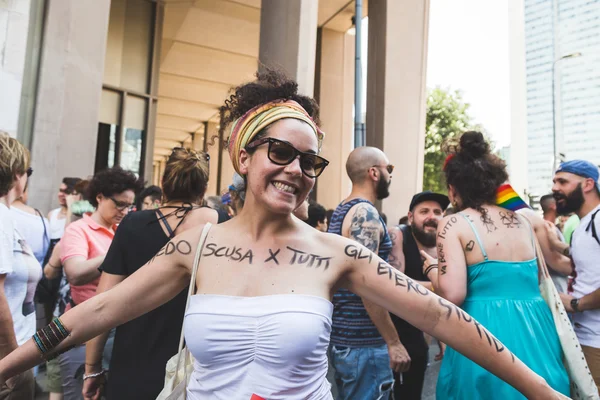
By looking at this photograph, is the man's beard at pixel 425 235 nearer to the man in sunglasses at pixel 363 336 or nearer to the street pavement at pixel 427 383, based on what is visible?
the man in sunglasses at pixel 363 336

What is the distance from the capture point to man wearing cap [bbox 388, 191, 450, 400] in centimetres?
349

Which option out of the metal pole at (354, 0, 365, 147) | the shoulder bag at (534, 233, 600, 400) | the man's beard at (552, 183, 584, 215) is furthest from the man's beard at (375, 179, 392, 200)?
the metal pole at (354, 0, 365, 147)

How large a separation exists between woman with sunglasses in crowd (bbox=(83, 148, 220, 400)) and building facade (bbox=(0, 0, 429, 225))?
563 millimetres

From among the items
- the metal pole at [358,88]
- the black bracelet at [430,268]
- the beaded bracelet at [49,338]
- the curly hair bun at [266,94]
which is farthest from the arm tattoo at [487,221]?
the metal pole at [358,88]

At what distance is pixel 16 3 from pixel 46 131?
179cm

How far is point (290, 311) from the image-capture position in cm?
152

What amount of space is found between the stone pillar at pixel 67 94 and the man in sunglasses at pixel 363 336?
5194 millimetres

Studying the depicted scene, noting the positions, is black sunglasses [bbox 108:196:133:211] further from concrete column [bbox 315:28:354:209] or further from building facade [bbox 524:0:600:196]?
building facade [bbox 524:0:600:196]

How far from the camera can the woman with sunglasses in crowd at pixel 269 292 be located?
1.52 meters

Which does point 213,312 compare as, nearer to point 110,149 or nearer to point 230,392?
point 230,392

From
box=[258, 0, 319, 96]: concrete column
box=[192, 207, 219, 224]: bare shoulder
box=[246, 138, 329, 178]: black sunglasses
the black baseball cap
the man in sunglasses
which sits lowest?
the man in sunglasses

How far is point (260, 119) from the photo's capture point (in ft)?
5.74

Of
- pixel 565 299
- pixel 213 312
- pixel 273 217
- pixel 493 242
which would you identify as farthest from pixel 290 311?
pixel 565 299

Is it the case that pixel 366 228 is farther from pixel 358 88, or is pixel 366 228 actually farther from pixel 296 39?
pixel 296 39
